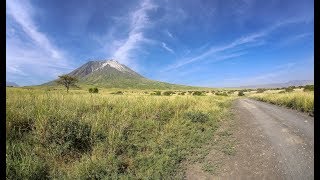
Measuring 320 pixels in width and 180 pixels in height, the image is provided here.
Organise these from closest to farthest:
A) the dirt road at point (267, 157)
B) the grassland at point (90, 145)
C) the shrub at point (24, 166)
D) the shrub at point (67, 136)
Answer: the shrub at point (24, 166)
the grassland at point (90, 145)
the dirt road at point (267, 157)
the shrub at point (67, 136)

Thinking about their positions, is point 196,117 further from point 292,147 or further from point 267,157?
point 267,157

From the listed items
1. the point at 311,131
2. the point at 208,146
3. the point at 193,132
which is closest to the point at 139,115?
the point at 193,132

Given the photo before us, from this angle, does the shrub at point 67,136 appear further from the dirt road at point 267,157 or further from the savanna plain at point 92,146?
the dirt road at point 267,157

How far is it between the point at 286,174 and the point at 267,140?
3641 millimetres

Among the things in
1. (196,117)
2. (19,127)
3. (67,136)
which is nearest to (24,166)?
(67,136)

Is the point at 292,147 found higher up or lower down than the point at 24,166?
lower down

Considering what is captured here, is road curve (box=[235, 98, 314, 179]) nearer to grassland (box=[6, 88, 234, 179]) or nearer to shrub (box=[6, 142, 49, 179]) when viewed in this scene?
grassland (box=[6, 88, 234, 179])

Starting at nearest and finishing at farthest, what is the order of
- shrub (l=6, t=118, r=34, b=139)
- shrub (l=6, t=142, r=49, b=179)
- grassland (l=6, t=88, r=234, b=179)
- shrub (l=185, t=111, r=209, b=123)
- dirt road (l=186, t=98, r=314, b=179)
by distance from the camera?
shrub (l=6, t=142, r=49, b=179) < grassland (l=6, t=88, r=234, b=179) < dirt road (l=186, t=98, r=314, b=179) < shrub (l=6, t=118, r=34, b=139) < shrub (l=185, t=111, r=209, b=123)

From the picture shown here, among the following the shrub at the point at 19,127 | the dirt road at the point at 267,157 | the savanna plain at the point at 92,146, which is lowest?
the dirt road at the point at 267,157

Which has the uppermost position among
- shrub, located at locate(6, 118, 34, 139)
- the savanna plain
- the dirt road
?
shrub, located at locate(6, 118, 34, 139)

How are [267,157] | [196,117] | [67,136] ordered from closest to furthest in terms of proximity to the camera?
[67,136] → [267,157] → [196,117]

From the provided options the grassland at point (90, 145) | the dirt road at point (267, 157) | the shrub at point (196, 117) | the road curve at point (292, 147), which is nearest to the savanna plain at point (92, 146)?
the grassland at point (90, 145)

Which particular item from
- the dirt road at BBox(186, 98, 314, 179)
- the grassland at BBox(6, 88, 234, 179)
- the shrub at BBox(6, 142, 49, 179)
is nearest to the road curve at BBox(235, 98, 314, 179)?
the dirt road at BBox(186, 98, 314, 179)

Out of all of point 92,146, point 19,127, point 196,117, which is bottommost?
point 92,146
